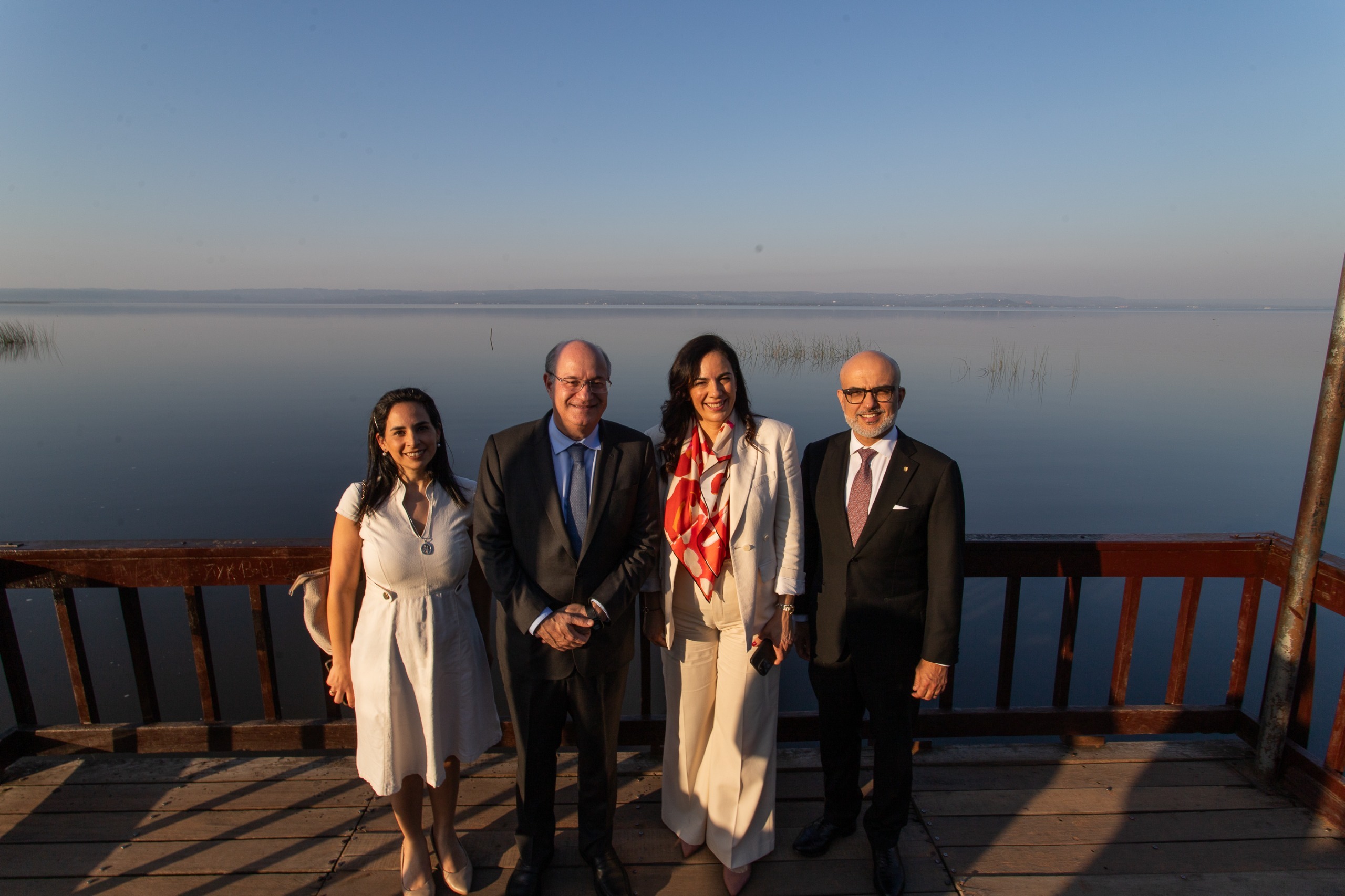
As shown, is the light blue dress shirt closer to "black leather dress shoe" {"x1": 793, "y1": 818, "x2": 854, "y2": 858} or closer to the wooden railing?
the wooden railing

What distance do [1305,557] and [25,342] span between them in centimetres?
4013

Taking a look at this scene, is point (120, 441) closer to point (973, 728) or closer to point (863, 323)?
point (973, 728)

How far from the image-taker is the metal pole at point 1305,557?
8.38 ft

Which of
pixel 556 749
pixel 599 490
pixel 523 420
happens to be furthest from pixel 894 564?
pixel 523 420

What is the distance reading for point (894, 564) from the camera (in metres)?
2.27

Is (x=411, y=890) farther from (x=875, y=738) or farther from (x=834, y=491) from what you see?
(x=834, y=491)

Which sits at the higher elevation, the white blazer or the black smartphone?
the white blazer

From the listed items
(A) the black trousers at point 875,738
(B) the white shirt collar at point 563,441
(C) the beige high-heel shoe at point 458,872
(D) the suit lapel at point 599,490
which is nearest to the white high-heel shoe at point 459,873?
(C) the beige high-heel shoe at point 458,872

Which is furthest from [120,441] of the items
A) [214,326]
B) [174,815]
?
[214,326]

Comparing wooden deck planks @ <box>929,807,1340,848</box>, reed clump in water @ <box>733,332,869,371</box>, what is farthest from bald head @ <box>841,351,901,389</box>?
reed clump in water @ <box>733,332,869,371</box>

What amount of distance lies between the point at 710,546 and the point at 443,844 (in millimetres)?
1333

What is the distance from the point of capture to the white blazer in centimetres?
226

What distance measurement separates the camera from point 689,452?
2.29 meters

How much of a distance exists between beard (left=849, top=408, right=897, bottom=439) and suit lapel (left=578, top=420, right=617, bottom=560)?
78cm
